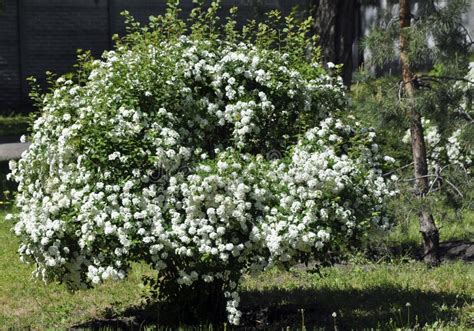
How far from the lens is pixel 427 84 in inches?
376

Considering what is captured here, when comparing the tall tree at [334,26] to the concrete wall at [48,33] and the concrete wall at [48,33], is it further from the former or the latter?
the concrete wall at [48,33]

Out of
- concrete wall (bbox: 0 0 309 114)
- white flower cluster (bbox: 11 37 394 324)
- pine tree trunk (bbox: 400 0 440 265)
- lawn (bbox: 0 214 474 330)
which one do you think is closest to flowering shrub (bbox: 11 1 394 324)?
white flower cluster (bbox: 11 37 394 324)

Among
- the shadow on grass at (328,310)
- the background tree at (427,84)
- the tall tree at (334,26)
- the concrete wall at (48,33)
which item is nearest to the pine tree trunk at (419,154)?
the background tree at (427,84)

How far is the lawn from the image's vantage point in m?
7.61

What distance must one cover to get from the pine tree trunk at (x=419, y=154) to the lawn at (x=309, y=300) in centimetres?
21

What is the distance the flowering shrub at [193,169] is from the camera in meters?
6.57

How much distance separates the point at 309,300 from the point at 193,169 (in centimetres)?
195

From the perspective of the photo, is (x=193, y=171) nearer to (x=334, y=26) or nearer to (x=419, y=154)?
(x=419, y=154)

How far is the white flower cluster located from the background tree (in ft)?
5.38

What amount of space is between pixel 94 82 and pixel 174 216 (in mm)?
1264

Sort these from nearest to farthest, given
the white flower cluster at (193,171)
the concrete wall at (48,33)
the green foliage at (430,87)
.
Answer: the white flower cluster at (193,171) < the green foliage at (430,87) < the concrete wall at (48,33)

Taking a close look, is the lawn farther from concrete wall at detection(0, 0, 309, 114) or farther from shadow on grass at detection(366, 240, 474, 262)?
concrete wall at detection(0, 0, 309, 114)

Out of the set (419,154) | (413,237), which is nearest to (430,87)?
(419,154)

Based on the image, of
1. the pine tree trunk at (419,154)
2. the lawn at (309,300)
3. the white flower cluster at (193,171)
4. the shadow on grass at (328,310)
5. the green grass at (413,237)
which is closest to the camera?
the white flower cluster at (193,171)
